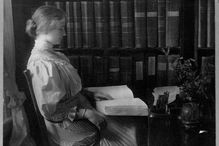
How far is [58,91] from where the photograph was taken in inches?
41.8

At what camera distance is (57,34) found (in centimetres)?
108

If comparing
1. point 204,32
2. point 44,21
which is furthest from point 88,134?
point 204,32

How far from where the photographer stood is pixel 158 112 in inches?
43.8

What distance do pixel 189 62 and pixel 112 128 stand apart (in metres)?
0.33

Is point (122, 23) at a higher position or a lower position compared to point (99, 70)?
higher

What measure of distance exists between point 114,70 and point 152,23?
19cm

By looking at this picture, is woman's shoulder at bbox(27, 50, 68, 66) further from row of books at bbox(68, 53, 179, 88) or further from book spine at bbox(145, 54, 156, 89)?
book spine at bbox(145, 54, 156, 89)

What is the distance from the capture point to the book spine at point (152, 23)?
43.5 inches

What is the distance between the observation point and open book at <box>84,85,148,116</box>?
1091 millimetres

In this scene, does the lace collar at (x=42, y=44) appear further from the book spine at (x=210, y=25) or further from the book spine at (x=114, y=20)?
the book spine at (x=210, y=25)

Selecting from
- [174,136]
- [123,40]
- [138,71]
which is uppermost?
[123,40]

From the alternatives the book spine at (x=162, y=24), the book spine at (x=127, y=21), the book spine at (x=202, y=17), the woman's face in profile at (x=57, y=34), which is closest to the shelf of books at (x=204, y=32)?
the book spine at (x=202, y=17)

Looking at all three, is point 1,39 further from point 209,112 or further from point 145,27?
point 209,112

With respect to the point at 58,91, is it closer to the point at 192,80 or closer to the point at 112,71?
the point at 112,71
